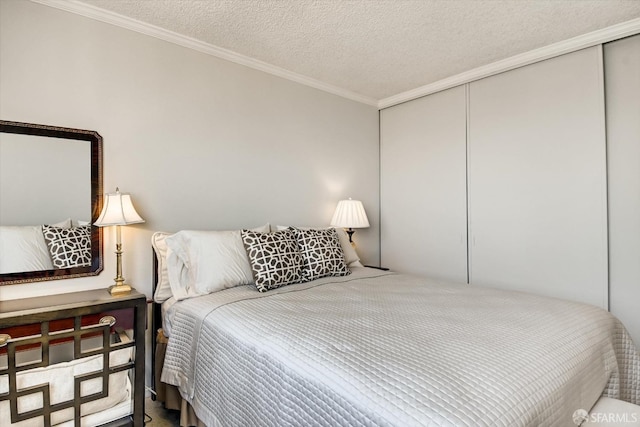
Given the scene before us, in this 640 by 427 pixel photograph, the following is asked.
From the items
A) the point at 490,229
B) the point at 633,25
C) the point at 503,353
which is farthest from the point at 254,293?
the point at 633,25

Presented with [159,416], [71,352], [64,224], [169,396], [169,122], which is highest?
[169,122]

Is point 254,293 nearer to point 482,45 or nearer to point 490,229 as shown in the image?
point 490,229

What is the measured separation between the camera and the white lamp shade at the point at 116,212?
199 cm

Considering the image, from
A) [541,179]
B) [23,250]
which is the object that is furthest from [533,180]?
[23,250]

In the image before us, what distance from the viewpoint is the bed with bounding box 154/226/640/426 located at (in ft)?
3.21

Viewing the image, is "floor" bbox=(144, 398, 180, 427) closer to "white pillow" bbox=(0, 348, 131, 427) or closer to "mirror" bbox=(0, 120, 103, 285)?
"white pillow" bbox=(0, 348, 131, 427)

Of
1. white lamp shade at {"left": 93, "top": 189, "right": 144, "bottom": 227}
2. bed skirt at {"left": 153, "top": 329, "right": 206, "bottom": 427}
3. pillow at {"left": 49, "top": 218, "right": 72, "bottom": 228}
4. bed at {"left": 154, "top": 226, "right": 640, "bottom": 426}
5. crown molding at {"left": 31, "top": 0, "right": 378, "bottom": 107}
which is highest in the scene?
crown molding at {"left": 31, "top": 0, "right": 378, "bottom": 107}

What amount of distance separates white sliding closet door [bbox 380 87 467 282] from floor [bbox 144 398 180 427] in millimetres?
2530

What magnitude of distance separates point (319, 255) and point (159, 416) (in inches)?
56.1

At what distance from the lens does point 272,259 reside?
7.31 ft

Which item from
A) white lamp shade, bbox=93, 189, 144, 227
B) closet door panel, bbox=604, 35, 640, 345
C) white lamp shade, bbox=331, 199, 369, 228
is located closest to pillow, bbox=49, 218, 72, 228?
white lamp shade, bbox=93, 189, 144, 227

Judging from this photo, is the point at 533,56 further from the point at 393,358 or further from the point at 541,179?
the point at 393,358

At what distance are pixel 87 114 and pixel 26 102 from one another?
291 millimetres

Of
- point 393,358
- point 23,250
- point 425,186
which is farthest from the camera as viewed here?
point 425,186
